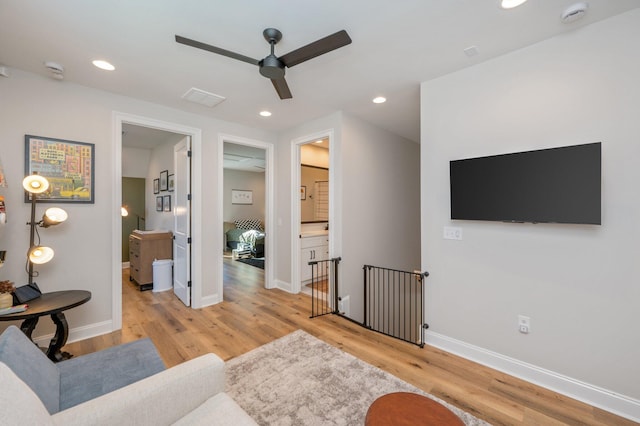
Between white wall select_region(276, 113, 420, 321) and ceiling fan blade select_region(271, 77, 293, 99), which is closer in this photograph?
ceiling fan blade select_region(271, 77, 293, 99)

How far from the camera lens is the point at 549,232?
83.5 inches

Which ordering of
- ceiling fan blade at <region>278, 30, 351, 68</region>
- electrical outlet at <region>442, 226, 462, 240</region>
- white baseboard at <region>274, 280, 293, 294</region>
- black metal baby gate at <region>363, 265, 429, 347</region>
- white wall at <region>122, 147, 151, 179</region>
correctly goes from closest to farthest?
ceiling fan blade at <region>278, 30, 351, 68</region> → electrical outlet at <region>442, 226, 462, 240</region> → black metal baby gate at <region>363, 265, 429, 347</region> → white baseboard at <region>274, 280, 293, 294</region> → white wall at <region>122, 147, 151, 179</region>

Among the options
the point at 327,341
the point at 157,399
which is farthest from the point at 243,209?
the point at 157,399

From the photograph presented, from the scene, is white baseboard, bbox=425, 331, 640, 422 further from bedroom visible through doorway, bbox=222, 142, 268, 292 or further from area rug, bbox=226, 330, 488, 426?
bedroom visible through doorway, bbox=222, 142, 268, 292

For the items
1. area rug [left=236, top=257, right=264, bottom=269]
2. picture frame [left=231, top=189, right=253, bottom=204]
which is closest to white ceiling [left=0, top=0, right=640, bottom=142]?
area rug [left=236, top=257, right=264, bottom=269]

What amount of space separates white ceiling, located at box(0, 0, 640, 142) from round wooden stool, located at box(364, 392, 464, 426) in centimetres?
236

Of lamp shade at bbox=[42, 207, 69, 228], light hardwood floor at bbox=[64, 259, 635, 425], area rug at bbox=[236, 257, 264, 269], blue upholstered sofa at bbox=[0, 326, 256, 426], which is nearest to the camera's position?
blue upholstered sofa at bbox=[0, 326, 256, 426]

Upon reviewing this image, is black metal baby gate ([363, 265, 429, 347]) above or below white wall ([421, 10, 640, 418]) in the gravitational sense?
below

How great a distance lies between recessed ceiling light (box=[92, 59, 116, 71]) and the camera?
7.79 ft

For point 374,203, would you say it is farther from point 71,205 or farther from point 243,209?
point 243,209

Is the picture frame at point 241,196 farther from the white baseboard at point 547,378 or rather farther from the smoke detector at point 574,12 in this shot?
the smoke detector at point 574,12

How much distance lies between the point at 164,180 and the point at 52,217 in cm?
277

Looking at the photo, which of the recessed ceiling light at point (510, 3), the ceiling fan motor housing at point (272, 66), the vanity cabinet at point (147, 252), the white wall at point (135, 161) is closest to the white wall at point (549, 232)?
the recessed ceiling light at point (510, 3)

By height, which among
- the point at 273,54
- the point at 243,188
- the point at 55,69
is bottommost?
the point at 243,188
